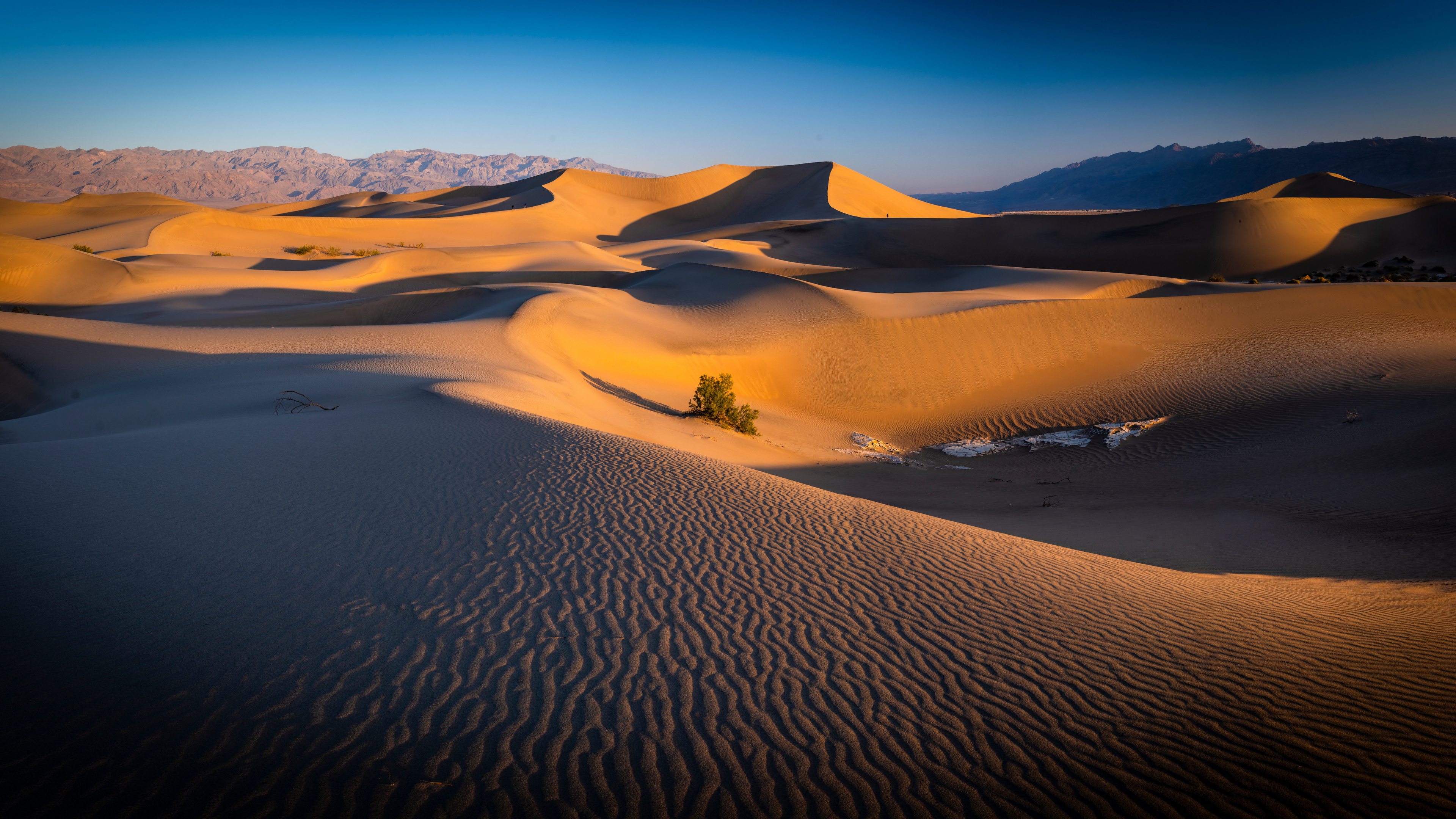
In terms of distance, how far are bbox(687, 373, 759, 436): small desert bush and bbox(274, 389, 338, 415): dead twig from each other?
5867 millimetres

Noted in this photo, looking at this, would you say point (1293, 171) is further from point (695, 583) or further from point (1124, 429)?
point (695, 583)

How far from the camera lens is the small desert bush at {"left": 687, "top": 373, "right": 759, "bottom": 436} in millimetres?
12281

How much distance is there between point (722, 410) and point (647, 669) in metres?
9.07

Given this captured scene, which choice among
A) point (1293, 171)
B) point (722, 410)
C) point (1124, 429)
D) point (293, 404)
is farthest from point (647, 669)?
point (1293, 171)

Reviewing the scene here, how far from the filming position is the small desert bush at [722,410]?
12.3m

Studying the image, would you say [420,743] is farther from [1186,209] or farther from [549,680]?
[1186,209]

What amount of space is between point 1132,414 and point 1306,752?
1209cm

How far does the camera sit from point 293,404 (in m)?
8.80

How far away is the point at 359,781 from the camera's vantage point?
8.23ft

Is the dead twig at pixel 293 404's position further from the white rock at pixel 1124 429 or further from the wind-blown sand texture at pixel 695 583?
the white rock at pixel 1124 429

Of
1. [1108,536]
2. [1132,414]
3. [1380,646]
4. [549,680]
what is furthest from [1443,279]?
[549,680]

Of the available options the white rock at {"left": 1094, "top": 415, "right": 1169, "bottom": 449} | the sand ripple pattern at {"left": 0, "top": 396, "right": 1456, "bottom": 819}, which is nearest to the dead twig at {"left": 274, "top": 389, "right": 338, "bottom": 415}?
the sand ripple pattern at {"left": 0, "top": 396, "right": 1456, "bottom": 819}

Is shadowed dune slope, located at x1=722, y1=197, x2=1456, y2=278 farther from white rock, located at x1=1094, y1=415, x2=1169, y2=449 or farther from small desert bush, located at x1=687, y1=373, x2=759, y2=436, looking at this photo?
small desert bush, located at x1=687, y1=373, x2=759, y2=436

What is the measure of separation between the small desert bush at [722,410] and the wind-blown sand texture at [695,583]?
0.39 metres
